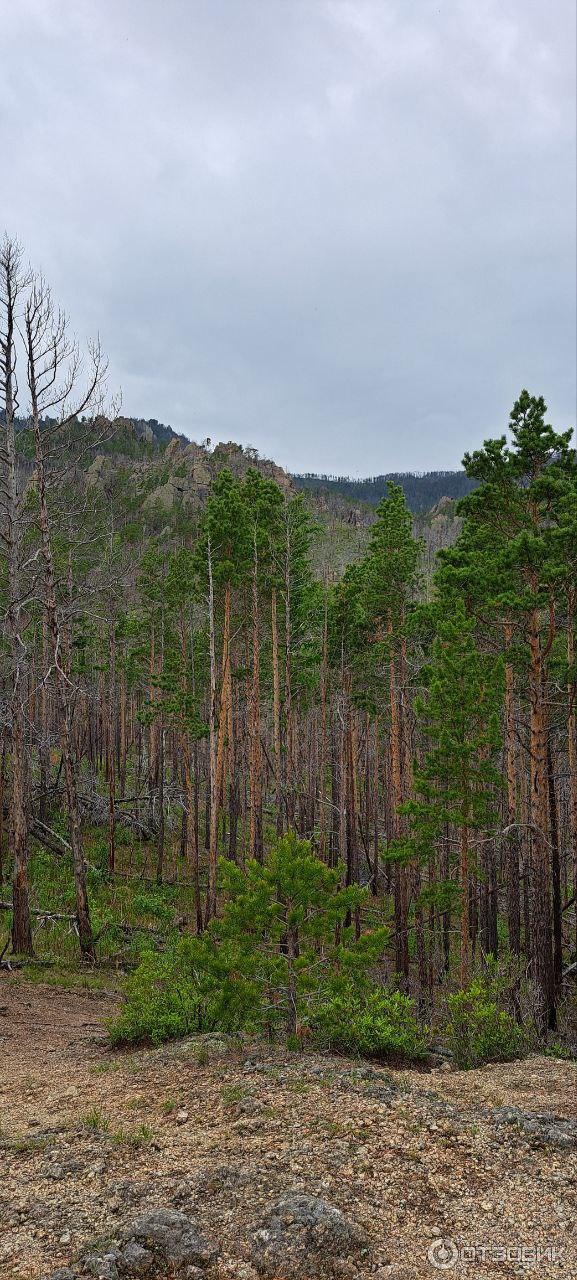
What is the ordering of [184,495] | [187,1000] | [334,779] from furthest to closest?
[184,495], [334,779], [187,1000]

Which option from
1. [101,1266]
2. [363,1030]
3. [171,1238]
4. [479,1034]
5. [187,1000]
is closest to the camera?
[101,1266]

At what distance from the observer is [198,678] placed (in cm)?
2920

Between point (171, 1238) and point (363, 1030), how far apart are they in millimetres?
4168

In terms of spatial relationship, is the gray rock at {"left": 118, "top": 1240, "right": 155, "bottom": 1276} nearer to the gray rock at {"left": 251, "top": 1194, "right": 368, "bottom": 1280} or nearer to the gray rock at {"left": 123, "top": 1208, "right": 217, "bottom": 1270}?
the gray rock at {"left": 123, "top": 1208, "right": 217, "bottom": 1270}

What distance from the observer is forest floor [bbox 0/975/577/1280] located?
169 inches

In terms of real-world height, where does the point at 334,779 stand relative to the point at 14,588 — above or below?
below

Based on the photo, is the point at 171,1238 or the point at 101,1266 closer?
the point at 101,1266

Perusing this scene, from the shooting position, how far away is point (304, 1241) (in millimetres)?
4211

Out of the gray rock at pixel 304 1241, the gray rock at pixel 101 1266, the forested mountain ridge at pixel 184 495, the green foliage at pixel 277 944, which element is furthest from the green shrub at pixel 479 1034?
the forested mountain ridge at pixel 184 495

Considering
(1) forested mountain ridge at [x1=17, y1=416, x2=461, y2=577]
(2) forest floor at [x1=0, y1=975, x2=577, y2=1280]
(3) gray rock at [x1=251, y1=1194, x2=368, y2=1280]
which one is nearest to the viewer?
(3) gray rock at [x1=251, y1=1194, x2=368, y2=1280]

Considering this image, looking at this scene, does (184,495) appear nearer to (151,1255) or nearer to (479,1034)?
(479,1034)

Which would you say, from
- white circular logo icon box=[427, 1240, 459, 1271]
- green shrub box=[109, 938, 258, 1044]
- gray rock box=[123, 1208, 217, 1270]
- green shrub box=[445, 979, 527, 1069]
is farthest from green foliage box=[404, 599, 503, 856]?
gray rock box=[123, 1208, 217, 1270]

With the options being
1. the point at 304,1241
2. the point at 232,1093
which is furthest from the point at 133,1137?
the point at 304,1241

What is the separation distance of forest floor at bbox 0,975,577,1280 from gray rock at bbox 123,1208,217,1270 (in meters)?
0.13
